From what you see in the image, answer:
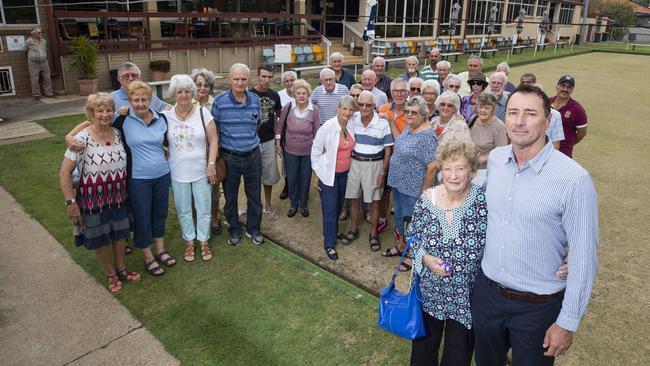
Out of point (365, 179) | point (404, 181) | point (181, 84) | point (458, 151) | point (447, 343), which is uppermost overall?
point (181, 84)

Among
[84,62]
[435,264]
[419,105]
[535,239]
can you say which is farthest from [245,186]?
[84,62]

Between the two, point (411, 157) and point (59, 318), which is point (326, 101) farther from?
point (59, 318)

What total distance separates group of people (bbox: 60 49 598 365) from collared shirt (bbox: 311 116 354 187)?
16mm

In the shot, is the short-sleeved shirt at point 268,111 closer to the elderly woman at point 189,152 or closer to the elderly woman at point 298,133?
the elderly woman at point 298,133

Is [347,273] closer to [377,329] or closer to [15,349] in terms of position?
[377,329]

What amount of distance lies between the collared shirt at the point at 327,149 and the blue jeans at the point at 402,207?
2.23ft

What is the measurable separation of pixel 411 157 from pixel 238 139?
5.77 feet

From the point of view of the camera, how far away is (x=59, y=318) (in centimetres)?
381

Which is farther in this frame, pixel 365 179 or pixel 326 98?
pixel 326 98

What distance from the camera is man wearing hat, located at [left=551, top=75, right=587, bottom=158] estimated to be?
17.8 feet

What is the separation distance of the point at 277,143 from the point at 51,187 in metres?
3.39

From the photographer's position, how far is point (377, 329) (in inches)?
146

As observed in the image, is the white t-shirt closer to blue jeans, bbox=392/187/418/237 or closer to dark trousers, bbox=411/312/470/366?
blue jeans, bbox=392/187/418/237

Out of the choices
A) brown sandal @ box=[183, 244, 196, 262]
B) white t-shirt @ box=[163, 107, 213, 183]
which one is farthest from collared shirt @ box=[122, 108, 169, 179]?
brown sandal @ box=[183, 244, 196, 262]
